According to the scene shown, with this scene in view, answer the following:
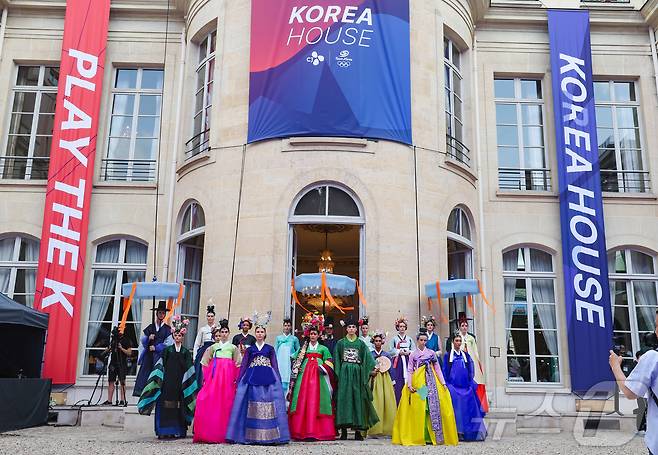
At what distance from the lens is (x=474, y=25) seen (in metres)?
14.0

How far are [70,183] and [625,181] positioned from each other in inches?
457

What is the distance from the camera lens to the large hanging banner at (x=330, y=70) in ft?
35.9

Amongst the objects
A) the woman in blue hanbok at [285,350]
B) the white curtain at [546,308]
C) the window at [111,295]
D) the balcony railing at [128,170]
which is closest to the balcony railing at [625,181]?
the white curtain at [546,308]

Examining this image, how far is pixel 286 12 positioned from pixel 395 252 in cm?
477

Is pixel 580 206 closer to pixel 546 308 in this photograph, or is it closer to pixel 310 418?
pixel 546 308

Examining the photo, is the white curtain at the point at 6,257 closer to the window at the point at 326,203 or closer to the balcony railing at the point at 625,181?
the window at the point at 326,203

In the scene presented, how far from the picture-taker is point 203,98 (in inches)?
508

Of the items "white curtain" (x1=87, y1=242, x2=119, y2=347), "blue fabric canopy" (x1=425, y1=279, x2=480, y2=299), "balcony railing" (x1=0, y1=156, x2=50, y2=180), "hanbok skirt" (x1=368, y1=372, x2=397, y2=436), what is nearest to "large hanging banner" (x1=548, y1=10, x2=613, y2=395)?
"blue fabric canopy" (x1=425, y1=279, x2=480, y2=299)

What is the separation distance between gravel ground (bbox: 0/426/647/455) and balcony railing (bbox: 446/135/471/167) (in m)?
5.55

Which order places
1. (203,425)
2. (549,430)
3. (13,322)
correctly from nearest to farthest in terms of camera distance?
(203,425) → (13,322) → (549,430)

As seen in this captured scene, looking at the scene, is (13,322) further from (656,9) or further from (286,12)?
(656,9)

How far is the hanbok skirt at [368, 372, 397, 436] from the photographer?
327 inches

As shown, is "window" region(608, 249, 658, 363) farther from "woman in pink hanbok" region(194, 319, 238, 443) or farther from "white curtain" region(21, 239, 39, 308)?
"white curtain" region(21, 239, 39, 308)

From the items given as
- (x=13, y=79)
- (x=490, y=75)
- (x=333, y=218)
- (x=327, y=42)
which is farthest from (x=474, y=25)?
(x=13, y=79)
